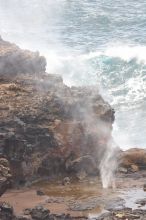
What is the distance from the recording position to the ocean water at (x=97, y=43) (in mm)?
44663

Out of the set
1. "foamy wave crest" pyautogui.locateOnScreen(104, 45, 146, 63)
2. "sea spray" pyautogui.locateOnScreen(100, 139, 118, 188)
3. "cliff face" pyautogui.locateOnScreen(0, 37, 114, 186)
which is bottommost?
"sea spray" pyautogui.locateOnScreen(100, 139, 118, 188)

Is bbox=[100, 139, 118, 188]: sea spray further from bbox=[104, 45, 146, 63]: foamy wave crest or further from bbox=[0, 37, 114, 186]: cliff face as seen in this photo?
bbox=[104, 45, 146, 63]: foamy wave crest

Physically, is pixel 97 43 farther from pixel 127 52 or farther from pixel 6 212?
pixel 6 212

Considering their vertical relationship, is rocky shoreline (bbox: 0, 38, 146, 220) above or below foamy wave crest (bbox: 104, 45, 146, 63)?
below

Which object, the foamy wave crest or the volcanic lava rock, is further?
the foamy wave crest

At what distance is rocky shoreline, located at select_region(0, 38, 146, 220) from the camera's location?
2683 centimetres

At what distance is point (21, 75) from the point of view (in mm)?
29484

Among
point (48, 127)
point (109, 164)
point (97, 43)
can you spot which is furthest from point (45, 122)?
point (97, 43)

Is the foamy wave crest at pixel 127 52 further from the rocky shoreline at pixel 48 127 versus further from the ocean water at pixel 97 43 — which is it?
the rocky shoreline at pixel 48 127

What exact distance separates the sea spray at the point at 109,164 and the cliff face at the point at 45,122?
26cm

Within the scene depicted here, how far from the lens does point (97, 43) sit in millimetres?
57188

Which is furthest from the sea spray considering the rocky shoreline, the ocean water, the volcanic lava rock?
the volcanic lava rock

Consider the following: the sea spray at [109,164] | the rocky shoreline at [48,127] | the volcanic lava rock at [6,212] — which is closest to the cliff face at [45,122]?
the rocky shoreline at [48,127]

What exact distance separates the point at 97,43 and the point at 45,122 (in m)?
30.1
